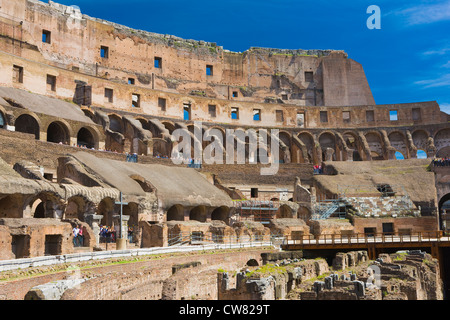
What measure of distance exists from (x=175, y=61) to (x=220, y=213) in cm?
3022

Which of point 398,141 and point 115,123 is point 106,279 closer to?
point 115,123

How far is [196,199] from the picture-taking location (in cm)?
3300

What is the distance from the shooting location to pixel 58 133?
39.5 m

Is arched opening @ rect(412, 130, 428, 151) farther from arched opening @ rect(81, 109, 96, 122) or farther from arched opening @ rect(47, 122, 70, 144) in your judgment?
arched opening @ rect(47, 122, 70, 144)

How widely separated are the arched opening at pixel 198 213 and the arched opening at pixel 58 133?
481 inches

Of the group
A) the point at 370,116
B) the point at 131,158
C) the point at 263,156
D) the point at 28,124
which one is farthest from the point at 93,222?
the point at 370,116

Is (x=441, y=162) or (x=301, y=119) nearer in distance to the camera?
(x=441, y=162)

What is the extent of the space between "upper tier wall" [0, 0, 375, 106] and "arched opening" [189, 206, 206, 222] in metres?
23.8

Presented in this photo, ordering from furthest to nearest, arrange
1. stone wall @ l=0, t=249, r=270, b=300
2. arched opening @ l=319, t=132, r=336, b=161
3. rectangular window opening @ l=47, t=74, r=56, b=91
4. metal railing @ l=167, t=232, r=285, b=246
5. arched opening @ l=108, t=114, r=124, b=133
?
1. arched opening @ l=319, t=132, r=336, b=161
2. arched opening @ l=108, t=114, r=124, b=133
3. rectangular window opening @ l=47, t=74, r=56, b=91
4. metal railing @ l=167, t=232, r=285, b=246
5. stone wall @ l=0, t=249, r=270, b=300

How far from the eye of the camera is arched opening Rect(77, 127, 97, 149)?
41706mm

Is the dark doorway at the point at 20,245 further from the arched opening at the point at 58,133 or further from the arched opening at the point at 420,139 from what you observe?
the arched opening at the point at 420,139

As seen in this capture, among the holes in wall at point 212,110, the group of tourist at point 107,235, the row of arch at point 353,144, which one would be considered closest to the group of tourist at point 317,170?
the row of arch at point 353,144

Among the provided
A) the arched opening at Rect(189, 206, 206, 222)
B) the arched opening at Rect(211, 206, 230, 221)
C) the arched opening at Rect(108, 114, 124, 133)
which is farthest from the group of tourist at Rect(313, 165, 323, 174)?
Result: the arched opening at Rect(108, 114, 124, 133)

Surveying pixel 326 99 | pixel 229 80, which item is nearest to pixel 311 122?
pixel 326 99
